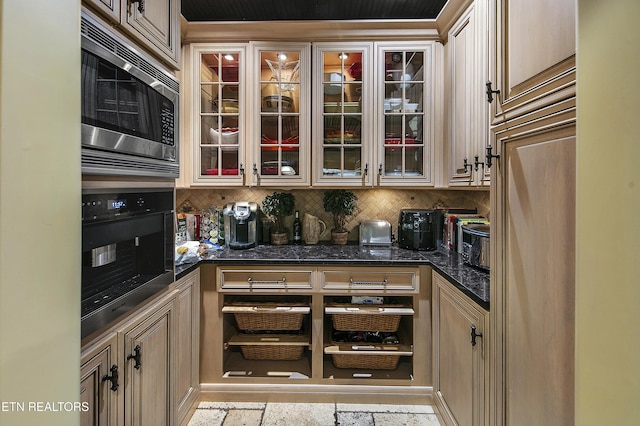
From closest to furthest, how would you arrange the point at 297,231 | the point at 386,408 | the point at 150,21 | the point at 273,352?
the point at 150,21, the point at 386,408, the point at 273,352, the point at 297,231

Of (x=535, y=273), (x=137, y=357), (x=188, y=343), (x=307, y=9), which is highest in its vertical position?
(x=307, y=9)

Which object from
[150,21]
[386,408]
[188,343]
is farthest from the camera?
[386,408]

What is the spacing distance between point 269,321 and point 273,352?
250mm

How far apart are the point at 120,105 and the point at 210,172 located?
133 cm

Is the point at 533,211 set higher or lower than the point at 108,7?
lower

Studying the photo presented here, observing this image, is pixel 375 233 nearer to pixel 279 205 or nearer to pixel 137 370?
pixel 279 205

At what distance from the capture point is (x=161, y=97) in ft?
4.18

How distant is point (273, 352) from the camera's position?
2170 millimetres

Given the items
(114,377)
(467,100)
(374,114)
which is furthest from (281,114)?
(114,377)

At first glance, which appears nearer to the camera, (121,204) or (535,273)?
(535,273)

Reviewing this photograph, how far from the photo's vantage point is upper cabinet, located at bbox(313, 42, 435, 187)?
90.1 inches

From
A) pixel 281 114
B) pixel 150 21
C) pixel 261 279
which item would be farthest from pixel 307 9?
pixel 261 279
